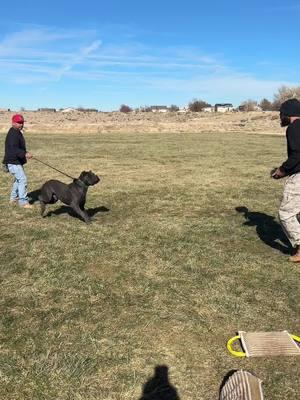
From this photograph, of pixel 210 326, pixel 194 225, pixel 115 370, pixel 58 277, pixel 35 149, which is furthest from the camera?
pixel 35 149

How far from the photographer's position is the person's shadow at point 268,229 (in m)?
8.25

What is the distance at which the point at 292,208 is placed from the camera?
7.16 metres

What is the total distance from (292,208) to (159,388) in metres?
4.00

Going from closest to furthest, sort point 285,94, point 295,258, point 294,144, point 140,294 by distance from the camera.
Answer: point 140,294 → point 294,144 → point 295,258 → point 285,94

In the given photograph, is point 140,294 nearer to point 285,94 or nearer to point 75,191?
point 75,191

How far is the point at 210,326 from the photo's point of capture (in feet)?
17.6

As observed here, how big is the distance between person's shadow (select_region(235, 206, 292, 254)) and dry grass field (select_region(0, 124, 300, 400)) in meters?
0.03

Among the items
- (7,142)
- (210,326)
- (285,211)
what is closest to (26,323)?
(210,326)

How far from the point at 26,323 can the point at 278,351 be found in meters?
2.94

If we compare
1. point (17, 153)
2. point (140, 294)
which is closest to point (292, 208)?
point (140, 294)

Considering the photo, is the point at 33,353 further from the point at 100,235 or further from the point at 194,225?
the point at 194,225

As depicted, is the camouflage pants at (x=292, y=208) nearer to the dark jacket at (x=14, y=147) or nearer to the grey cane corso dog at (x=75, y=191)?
the grey cane corso dog at (x=75, y=191)

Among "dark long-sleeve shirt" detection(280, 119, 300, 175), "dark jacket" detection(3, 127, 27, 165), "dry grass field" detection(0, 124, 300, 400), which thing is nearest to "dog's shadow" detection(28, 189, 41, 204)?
"dry grass field" detection(0, 124, 300, 400)

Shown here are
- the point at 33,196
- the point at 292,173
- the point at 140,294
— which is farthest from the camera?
the point at 33,196
